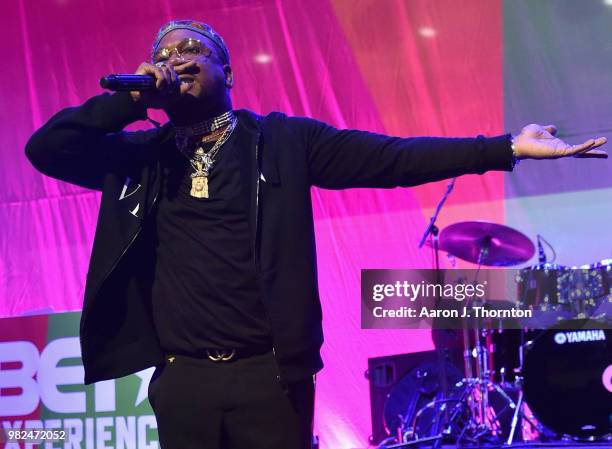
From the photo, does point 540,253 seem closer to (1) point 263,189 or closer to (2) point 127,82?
(1) point 263,189

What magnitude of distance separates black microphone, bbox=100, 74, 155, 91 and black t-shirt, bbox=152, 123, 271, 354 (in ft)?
0.93

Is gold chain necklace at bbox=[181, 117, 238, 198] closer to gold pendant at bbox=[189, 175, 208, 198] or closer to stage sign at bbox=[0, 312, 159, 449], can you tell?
gold pendant at bbox=[189, 175, 208, 198]

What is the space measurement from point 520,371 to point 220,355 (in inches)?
111

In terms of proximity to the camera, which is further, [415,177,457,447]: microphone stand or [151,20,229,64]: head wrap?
[415,177,457,447]: microphone stand

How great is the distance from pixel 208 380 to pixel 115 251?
0.38 metres

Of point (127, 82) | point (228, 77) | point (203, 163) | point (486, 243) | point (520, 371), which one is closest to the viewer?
point (127, 82)

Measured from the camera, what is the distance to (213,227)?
1706mm

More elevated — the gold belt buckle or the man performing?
the man performing

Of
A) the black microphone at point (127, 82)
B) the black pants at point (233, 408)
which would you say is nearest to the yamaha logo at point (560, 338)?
the black pants at point (233, 408)

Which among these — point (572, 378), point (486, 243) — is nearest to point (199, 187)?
point (486, 243)

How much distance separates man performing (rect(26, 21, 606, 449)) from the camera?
63.2 inches

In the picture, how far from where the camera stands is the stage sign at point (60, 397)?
13.3 feet

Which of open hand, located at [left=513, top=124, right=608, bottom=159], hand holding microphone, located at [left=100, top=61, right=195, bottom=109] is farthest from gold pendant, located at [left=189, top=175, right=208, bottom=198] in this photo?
open hand, located at [left=513, top=124, right=608, bottom=159]

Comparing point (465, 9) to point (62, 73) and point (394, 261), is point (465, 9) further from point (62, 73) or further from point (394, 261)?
point (62, 73)
